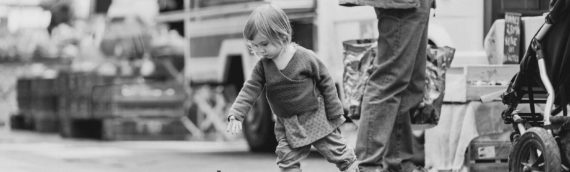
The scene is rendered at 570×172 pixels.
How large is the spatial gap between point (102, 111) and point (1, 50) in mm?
8216

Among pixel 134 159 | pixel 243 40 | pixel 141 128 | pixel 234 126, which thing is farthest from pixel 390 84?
pixel 141 128

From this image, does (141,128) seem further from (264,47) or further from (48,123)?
(264,47)

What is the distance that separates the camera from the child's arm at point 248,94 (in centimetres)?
503

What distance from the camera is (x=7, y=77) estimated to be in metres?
20.6

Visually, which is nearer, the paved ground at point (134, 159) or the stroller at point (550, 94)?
the stroller at point (550, 94)

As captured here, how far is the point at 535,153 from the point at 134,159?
15.9ft

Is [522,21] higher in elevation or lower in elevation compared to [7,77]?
higher

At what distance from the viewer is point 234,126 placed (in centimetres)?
493

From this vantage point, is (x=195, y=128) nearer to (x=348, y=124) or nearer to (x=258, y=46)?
(x=348, y=124)

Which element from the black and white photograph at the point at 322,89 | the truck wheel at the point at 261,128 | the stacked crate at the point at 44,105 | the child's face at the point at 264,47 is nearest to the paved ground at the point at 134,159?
the black and white photograph at the point at 322,89

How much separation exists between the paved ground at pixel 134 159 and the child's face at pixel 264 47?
3.03 m

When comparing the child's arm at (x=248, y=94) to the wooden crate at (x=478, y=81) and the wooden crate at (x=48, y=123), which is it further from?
the wooden crate at (x=48, y=123)

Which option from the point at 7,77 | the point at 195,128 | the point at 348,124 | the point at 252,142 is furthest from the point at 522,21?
the point at 7,77

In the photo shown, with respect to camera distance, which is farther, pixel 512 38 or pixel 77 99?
pixel 77 99
